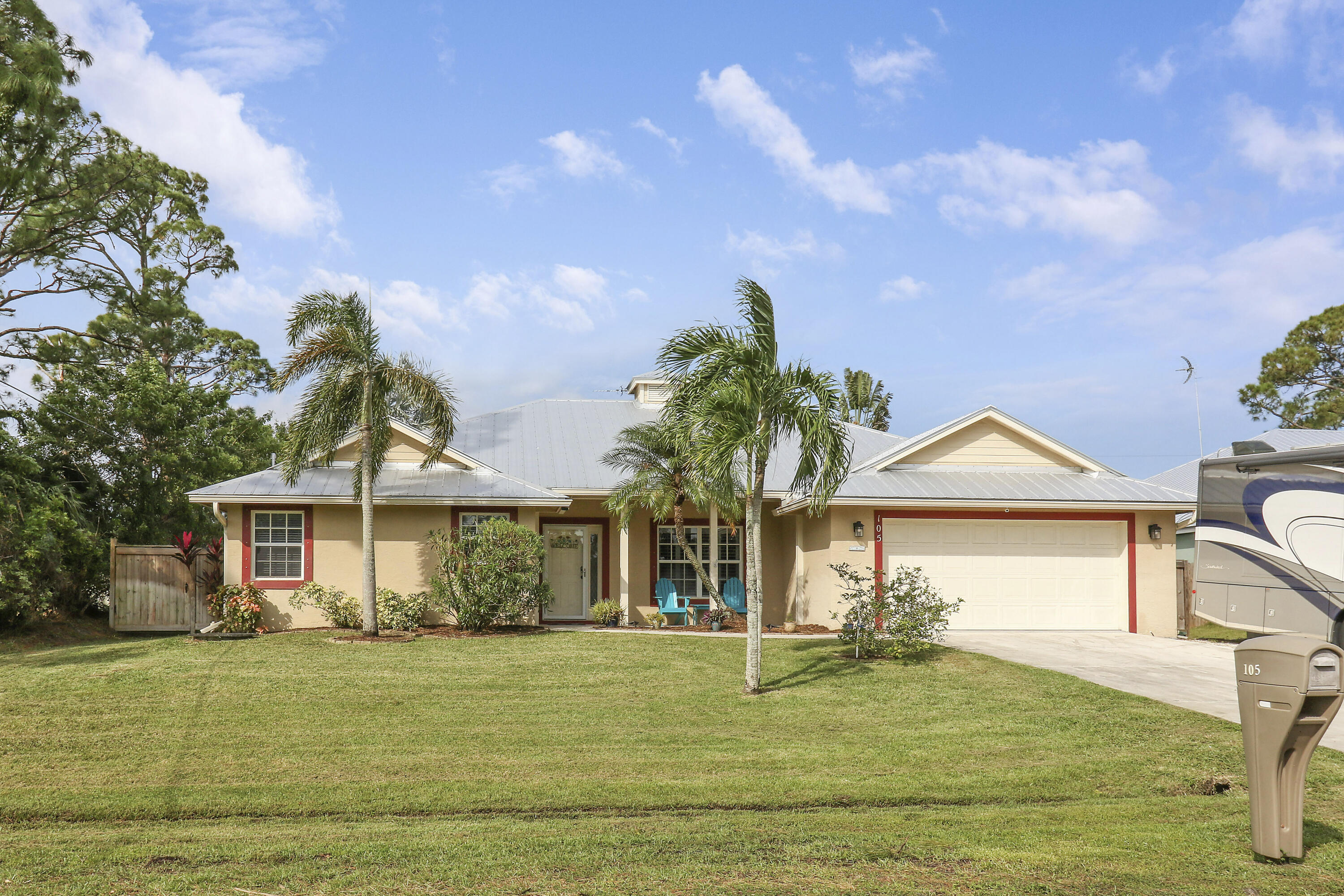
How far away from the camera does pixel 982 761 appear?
8250mm

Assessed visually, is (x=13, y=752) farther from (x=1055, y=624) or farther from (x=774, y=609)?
(x=1055, y=624)

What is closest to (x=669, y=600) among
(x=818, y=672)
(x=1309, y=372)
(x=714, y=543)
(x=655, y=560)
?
(x=655, y=560)

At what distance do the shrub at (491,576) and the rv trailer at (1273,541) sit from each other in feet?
34.4

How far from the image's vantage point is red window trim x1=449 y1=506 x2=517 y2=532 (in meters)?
17.5

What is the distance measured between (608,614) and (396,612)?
407cm

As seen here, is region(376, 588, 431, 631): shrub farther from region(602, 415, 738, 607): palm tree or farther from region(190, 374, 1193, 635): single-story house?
region(602, 415, 738, 607): palm tree

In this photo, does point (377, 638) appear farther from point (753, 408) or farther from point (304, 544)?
point (753, 408)

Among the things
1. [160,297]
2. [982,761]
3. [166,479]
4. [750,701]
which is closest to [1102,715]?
[982,761]

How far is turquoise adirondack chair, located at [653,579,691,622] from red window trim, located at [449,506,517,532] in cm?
335

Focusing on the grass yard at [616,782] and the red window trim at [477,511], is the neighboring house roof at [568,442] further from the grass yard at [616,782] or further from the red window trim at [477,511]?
the grass yard at [616,782]

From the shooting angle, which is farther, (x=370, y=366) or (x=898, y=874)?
(x=370, y=366)

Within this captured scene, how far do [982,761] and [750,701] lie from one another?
131 inches

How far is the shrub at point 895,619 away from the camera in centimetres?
1327

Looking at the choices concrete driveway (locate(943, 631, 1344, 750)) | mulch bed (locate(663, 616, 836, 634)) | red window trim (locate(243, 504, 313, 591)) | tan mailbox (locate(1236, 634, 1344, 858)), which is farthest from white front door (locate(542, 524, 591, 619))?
tan mailbox (locate(1236, 634, 1344, 858))
